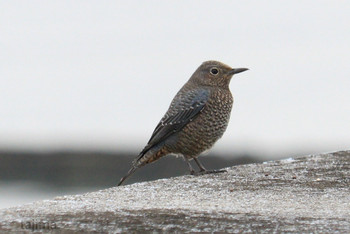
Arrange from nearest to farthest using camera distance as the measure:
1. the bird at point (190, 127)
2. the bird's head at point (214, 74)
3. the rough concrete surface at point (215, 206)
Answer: the rough concrete surface at point (215, 206)
the bird at point (190, 127)
the bird's head at point (214, 74)

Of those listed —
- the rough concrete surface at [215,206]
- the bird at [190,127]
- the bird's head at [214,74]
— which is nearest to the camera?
the rough concrete surface at [215,206]

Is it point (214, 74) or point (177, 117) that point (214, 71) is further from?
point (177, 117)

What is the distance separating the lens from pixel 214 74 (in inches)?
324

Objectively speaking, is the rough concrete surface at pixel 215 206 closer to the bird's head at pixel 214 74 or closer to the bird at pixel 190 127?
the bird at pixel 190 127

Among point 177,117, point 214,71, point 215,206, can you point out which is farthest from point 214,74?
point 215,206

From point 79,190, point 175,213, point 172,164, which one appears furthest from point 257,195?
point 172,164

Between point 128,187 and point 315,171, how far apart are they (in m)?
1.40

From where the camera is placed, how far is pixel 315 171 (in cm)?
627

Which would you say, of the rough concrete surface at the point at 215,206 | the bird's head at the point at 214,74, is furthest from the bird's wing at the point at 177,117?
the rough concrete surface at the point at 215,206

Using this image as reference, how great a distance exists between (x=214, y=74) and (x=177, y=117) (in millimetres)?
721

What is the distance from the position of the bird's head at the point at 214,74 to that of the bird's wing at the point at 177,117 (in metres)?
0.35

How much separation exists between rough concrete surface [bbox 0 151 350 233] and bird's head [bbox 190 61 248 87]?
5.92ft

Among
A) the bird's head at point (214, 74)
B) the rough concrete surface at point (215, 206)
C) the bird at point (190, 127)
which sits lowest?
the rough concrete surface at point (215, 206)

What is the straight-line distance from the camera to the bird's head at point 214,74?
322 inches
